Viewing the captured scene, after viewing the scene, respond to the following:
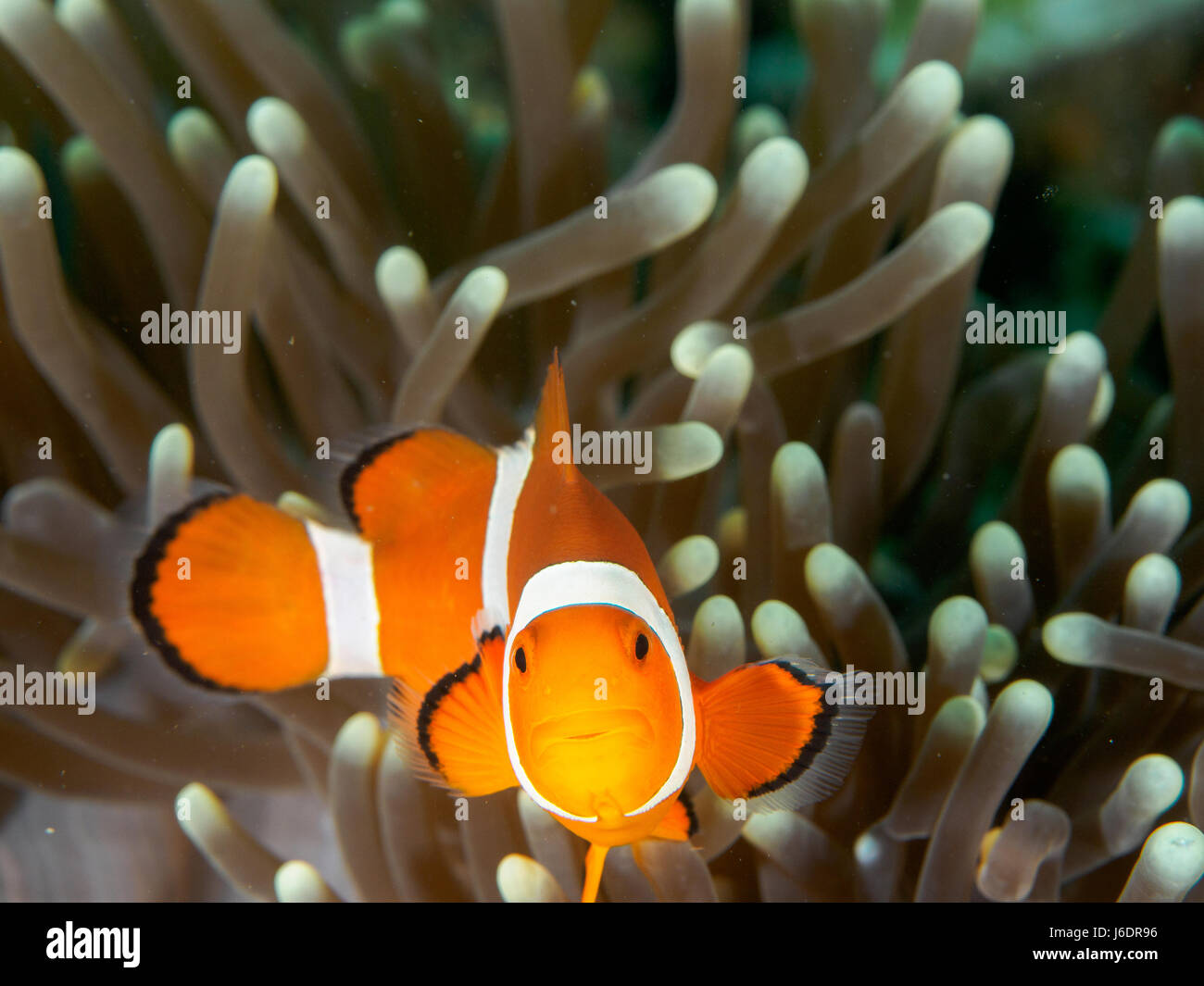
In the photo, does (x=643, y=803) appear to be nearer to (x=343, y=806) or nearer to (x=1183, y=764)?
(x=343, y=806)

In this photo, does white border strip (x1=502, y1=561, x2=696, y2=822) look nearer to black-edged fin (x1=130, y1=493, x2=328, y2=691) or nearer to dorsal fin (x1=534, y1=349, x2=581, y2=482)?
dorsal fin (x1=534, y1=349, x2=581, y2=482)

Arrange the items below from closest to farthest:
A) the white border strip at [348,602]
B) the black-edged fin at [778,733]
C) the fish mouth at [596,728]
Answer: the fish mouth at [596,728]
the black-edged fin at [778,733]
the white border strip at [348,602]

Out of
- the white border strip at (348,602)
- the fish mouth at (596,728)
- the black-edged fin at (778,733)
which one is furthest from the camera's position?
the white border strip at (348,602)

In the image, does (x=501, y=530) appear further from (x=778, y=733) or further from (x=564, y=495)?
(x=778, y=733)

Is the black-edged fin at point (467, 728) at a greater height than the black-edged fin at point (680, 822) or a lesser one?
greater

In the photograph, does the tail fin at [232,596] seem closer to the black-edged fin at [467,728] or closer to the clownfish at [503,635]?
the clownfish at [503,635]

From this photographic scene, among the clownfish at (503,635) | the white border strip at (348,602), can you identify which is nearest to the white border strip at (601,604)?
the clownfish at (503,635)

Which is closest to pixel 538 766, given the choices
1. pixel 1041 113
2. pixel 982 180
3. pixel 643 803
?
pixel 643 803
